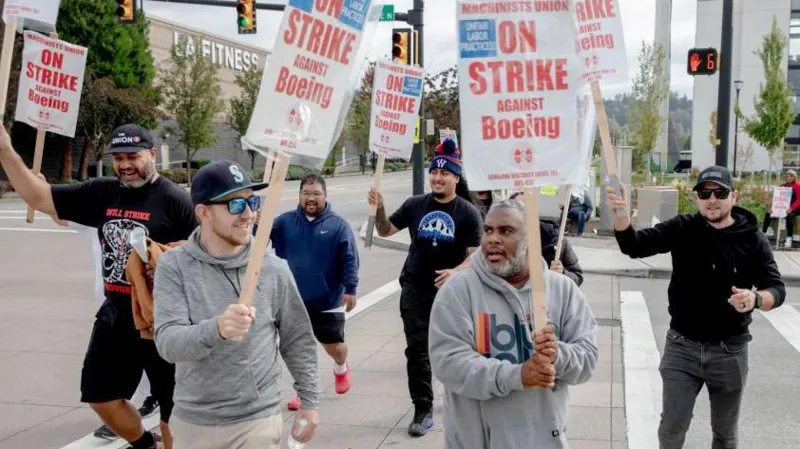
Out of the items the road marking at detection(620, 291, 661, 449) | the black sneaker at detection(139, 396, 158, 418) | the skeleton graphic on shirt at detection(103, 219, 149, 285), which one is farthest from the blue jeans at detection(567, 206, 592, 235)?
the skeleton graphic on shirt at detection(103, 219, 149, 285)

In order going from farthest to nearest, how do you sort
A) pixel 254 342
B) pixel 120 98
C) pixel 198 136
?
pixel 198 136 < pixel 120 98 < pixel 254 342

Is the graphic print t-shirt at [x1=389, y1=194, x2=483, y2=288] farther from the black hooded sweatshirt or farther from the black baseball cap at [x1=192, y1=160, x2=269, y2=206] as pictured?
the black baseball cap at [x1=192, y1=160, x2=269, y2=206]

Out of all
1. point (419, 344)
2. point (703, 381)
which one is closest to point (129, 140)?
point (419, 344)

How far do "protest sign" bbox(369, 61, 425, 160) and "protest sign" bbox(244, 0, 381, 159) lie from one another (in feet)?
12.4

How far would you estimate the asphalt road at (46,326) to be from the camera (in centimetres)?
599

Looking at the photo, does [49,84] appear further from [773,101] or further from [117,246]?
[773,101]

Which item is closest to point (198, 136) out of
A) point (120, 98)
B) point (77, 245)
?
point (120, 98)

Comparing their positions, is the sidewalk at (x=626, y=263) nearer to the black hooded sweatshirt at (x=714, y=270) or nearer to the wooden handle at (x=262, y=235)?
the black hooded sweatshirt at (x=714, y=270)

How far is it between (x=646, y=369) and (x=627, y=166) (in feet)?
41.4

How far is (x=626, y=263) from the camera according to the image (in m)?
14.7

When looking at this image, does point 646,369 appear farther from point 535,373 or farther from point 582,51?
point 535,373

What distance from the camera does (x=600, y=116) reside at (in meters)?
3.96

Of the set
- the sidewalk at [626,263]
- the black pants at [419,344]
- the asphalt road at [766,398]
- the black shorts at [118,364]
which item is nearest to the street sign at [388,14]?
the sidewalk at [626,263]

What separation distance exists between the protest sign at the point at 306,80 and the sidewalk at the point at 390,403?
2997mm
